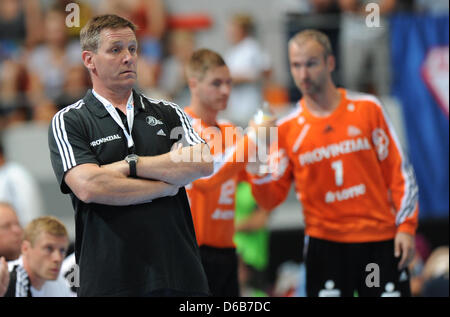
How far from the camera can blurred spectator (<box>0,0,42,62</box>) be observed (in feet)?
42.1

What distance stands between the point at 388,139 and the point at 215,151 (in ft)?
4.69

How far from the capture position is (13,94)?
12.1 meters

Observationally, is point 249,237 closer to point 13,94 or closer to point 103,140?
point 13,94

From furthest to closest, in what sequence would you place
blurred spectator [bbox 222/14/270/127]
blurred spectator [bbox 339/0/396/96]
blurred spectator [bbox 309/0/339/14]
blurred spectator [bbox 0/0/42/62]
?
blurred spectator [bbox 0/0/42/62] < blurred spectator [bbox 222/14/270/127] < blurred spectator [bbox 309/0/339/14] < blurred spectator [bbox 339/0/396/96]

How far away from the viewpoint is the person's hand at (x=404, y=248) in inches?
232

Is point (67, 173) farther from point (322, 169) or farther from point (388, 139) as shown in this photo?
point (388, 139)

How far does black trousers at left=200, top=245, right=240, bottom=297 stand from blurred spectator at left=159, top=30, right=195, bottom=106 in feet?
18.8

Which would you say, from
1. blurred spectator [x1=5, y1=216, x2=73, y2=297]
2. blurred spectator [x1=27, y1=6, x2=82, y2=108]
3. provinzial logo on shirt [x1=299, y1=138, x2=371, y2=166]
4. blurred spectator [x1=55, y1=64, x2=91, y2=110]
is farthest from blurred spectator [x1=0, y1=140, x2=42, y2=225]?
provinzial logo on shirt [x1=299, y1=138, x2=371, y2=166]

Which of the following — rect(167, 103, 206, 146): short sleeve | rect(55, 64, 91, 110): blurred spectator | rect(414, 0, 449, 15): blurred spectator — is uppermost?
rect(414, 0, 449, 15): blurred spectator

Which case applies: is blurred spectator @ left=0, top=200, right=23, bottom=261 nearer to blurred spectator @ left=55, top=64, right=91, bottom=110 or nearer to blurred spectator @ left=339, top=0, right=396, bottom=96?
blurred spectator @ left=55, top=64, right=91, bottom=110

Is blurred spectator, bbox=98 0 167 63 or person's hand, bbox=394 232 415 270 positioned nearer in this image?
person's hand, bbox=394 232 415 270

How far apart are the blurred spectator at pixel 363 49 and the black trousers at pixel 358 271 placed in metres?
5.32

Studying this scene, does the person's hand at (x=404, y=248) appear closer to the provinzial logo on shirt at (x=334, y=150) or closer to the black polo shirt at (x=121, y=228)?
the provinzial logo on shirt at (x=334, y=150)

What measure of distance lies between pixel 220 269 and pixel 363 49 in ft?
19.9
